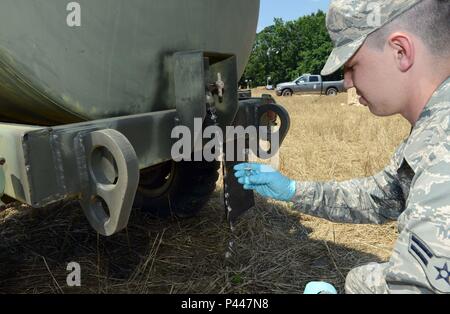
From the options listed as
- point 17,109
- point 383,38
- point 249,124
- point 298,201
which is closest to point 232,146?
point 249,124

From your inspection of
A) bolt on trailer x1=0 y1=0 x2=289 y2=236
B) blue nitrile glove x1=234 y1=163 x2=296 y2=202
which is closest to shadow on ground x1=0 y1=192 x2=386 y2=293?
blue nitrile glove x1=234 y1=163 x2=296 y2=202

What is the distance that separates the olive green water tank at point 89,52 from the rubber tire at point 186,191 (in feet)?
3.34

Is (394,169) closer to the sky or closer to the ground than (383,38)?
closer to the ground

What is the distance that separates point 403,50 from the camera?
3.78 ft

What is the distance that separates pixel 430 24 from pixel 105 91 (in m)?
1.07

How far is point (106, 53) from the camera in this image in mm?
1558

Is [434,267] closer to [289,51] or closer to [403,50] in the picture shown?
[403,50]

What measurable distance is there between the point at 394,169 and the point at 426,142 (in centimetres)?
49

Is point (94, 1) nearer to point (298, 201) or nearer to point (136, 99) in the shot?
point (136, 99)

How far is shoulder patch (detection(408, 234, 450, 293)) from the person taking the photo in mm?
937

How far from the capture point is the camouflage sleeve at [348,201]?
5.59ft

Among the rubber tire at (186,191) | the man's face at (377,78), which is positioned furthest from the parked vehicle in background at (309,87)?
the man's face at (377,78)

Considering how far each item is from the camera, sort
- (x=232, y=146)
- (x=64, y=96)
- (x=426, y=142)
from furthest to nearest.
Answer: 1. (x=232, y=146)
2. (x=64, y=96)
3. (x=426, y=142)

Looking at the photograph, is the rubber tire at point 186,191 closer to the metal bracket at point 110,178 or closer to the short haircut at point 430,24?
the metal bracket at point 110,178
